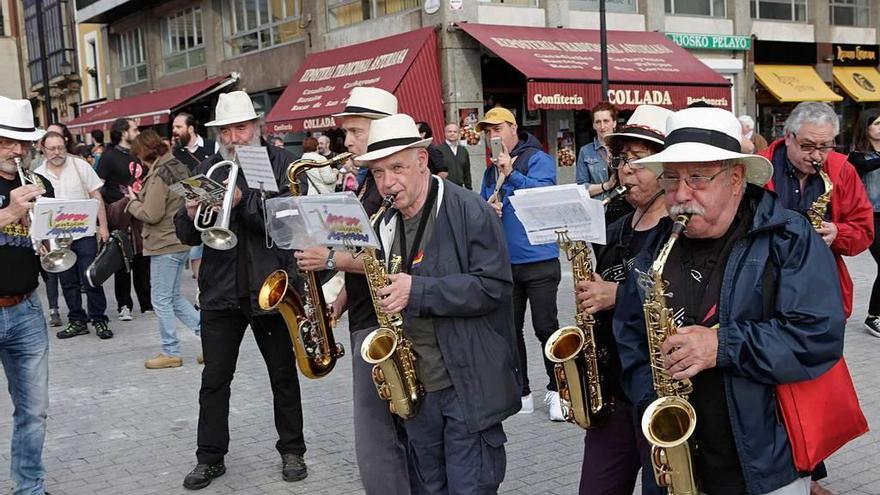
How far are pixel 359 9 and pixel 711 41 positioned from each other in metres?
8.27

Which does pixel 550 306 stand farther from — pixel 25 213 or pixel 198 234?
pixel 25 213

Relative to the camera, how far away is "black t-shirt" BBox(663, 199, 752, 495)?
2676 mm

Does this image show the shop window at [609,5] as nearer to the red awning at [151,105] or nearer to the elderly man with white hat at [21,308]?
the red awning at [151,105]

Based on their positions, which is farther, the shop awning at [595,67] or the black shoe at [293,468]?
the shop awning at [595,67]

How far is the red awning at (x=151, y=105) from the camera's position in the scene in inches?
936

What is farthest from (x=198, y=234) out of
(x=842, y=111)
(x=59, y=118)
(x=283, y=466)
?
(x=59, y=118)

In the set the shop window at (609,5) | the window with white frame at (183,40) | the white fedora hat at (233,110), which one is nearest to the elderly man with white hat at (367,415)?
the white fedora hat at (233,110)

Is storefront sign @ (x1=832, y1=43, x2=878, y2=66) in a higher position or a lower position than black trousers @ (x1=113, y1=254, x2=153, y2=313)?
higher

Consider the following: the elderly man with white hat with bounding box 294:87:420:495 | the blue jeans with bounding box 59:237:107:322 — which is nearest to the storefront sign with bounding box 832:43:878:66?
the blue jeans with bounding box 59:237:107:322

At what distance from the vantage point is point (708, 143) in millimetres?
2678

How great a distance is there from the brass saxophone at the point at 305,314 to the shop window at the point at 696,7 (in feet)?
57.7

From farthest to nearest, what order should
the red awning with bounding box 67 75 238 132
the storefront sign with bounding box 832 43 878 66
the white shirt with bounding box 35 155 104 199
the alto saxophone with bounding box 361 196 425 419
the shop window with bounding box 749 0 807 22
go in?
1. the red awning with bounding box 67 75 238 132
2. the storefront sign with bounding box 832 43 878 66
3. the shop window with bounding box 749 0 807 22
4. the white shirt with bounding box 35 155 104 199
5. the alto saxophone with bounding box 361 196 425 419

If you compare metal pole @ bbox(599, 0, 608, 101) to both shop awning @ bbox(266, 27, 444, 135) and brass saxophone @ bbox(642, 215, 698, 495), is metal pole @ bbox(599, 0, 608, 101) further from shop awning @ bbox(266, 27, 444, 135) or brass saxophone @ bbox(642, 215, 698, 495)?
brass saxophone @ bbox(642, 215, 698, 495)

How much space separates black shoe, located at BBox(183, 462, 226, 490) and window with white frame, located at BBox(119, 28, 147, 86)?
26.0 metres
